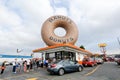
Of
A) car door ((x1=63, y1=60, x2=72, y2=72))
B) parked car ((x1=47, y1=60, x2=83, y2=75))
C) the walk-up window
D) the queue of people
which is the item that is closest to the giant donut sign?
the walk-up window

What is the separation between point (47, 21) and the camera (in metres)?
25.7

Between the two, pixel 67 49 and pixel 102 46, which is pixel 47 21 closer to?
pixel 67 49

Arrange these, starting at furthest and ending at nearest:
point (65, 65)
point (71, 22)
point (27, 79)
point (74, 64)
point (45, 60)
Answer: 1. point (71, 22)
2. point (45, 60)
3. point (74, 64)
4. point (65, 65)
5. point (27, 79)

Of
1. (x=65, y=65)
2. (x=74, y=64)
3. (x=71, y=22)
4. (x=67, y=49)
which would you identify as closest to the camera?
(x=65, y=65)

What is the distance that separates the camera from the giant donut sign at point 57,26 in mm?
24766

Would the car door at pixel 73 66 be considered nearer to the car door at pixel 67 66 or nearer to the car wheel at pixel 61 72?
the car door at pixel 67 66

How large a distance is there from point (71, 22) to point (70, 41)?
3.30 metres

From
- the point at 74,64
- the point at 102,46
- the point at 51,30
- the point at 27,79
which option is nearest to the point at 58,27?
the point at 51,30

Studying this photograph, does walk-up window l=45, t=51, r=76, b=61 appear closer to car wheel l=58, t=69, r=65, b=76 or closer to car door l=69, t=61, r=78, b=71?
car door l=69, t=61, r=78, b=71

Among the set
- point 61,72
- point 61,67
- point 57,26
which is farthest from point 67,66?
point 57,26

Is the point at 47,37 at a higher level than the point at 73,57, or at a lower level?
higher

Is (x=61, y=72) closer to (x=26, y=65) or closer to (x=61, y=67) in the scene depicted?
(x=61, y=67)

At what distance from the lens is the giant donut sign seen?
24.8m

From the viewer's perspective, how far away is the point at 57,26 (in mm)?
26453
